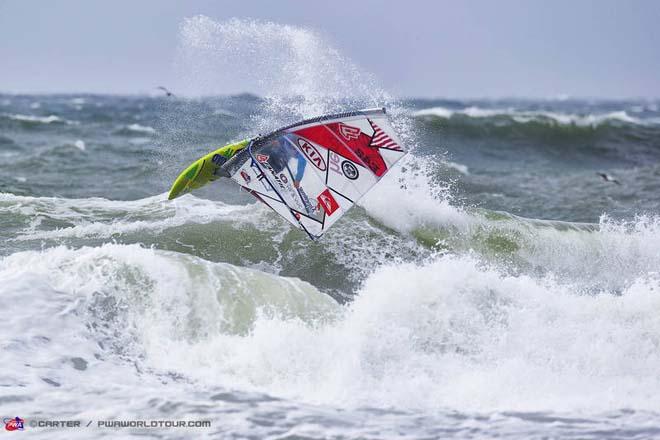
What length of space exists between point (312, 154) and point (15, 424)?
415cm

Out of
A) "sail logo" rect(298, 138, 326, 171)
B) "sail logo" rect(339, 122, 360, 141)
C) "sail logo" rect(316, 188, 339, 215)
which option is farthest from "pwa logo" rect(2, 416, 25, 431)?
"sail logo" rect(339, 122, 360, 141)

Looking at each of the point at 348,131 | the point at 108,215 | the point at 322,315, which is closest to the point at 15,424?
the point at 322,315

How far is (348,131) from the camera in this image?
27.0 ft

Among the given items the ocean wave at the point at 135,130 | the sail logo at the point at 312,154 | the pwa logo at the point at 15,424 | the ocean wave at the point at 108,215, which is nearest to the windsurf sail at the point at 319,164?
the sail logo at the point at 312,154

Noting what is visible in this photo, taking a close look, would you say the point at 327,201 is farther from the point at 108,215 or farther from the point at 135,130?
the point at 135,130

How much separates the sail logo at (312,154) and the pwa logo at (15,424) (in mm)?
4053

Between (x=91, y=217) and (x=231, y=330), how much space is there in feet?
14.5

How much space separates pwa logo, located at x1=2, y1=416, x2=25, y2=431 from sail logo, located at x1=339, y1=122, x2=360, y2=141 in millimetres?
A: 4276

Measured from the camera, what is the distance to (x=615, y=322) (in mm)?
7242

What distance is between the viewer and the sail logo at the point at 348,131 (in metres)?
8.20

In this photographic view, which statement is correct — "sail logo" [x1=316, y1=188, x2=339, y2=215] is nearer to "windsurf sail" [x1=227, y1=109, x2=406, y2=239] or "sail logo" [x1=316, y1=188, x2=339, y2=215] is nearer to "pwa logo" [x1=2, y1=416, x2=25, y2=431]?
"windsurf sail" [x1=227, y1=109, x2=406, y2=239]

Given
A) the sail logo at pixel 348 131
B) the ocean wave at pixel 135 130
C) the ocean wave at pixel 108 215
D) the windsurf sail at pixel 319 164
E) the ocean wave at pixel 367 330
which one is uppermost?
the ocean wave at pixel 135 130

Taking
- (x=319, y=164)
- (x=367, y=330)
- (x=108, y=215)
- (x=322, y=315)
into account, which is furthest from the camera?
(x=108, y=215)

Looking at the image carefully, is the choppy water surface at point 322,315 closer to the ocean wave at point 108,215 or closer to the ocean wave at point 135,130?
the ocean wave at point 108,215
